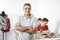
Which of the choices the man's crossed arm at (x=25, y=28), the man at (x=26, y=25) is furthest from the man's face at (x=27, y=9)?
the man's crossed arm at (x=25, y=28)

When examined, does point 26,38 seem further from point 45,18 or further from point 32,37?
point 45,18

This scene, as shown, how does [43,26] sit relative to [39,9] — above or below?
below

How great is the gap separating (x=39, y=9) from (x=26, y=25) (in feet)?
0.78

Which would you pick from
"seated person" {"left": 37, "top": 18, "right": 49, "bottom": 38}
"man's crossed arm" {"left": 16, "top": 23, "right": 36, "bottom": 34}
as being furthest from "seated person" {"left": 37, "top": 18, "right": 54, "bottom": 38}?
"man's crossed arm" {"left": 16, "top": 23, "right": 36, "bottom": 34}

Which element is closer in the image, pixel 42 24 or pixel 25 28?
pixel 25 28

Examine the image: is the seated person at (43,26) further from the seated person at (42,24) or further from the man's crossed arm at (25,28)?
the man's crossed arm at (25,28)

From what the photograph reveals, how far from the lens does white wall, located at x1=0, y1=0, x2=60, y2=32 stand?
5.10 feet

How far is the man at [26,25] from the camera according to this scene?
1.48 metres

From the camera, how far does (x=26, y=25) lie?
1.51m

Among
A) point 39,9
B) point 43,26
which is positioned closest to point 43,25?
point 43,26

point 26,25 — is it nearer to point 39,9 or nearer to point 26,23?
point 26,23

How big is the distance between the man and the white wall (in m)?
0.06

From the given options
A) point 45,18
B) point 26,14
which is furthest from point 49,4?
point 26,14

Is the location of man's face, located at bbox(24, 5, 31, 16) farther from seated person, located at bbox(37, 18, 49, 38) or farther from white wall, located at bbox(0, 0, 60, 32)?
seated person, located at bbox(37, 18, 49, 38)
